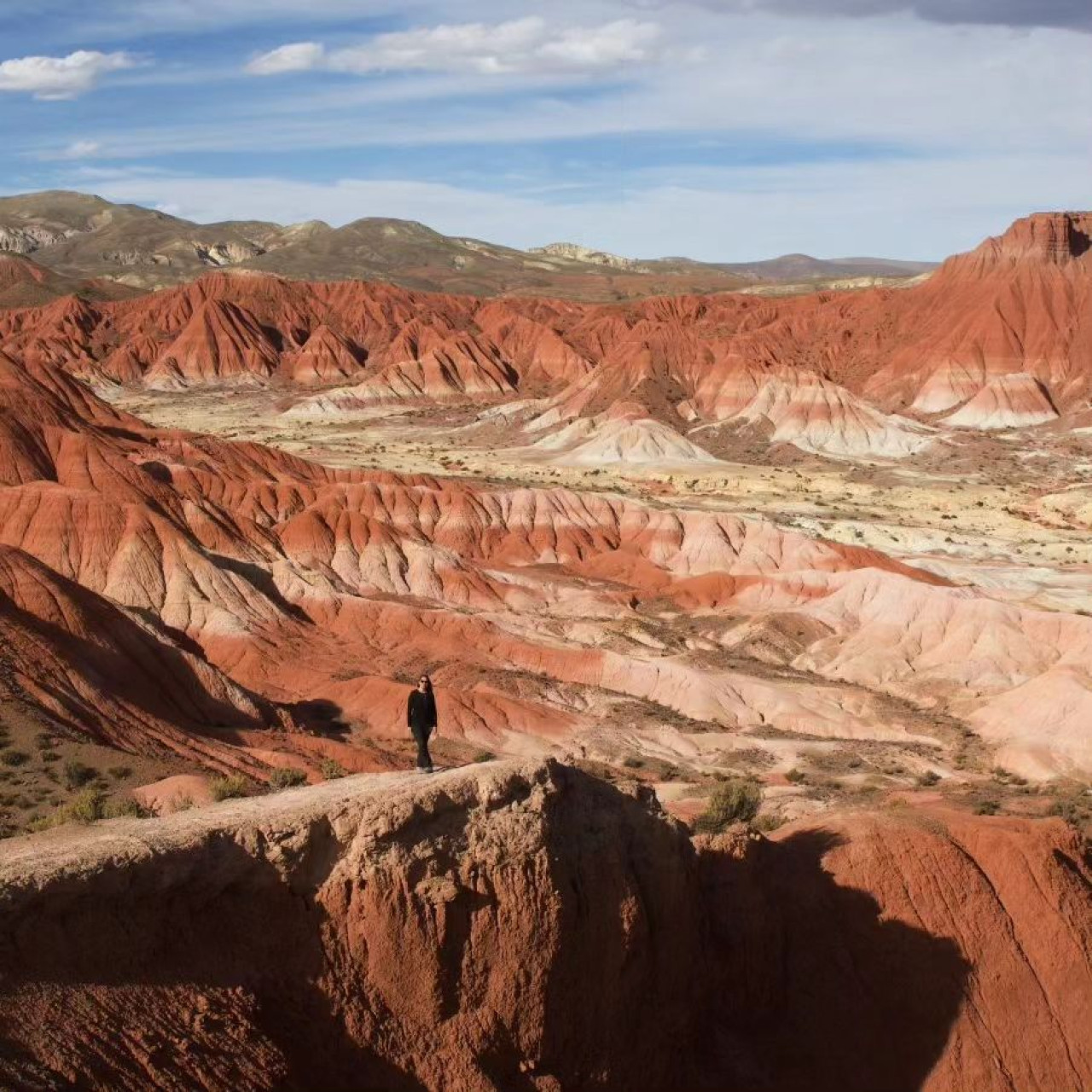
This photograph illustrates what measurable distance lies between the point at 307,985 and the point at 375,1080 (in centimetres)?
122

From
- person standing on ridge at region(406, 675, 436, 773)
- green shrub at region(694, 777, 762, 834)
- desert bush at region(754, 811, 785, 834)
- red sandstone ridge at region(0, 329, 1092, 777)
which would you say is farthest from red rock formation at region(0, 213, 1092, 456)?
person standing on ridge at region(406, 675, 436, 773)

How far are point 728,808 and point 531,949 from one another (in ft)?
34.8

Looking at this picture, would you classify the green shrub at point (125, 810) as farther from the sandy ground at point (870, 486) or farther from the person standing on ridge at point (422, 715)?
the sandy ground at point (870, 486)

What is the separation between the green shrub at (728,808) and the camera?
923 inches

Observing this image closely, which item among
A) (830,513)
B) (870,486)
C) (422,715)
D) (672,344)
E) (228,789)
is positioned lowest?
(830,513)

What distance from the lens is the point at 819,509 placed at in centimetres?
7994

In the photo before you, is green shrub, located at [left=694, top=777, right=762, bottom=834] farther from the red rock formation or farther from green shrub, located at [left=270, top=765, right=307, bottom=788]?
the red rock formation

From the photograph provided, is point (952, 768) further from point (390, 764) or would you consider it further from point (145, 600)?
point (145, 600)

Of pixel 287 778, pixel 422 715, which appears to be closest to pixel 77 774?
pixel 287 778

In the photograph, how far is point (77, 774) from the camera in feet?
74.7

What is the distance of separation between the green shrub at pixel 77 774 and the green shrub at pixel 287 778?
336 cm

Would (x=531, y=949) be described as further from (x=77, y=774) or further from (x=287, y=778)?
(x=77, y=774)

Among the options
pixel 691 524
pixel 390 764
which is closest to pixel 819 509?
pixel 691 524

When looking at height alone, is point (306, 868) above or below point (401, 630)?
above
